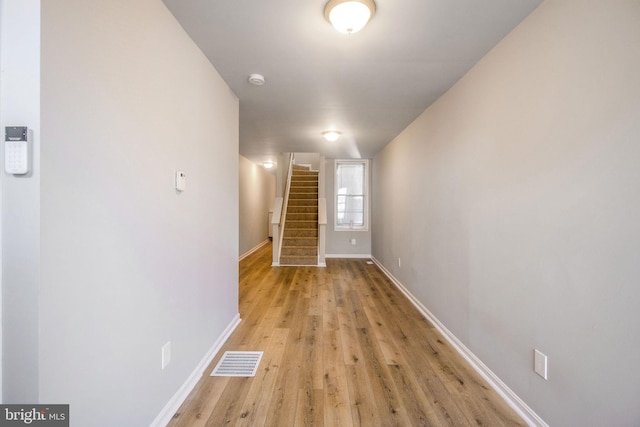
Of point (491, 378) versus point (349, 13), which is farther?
point (491, 378)

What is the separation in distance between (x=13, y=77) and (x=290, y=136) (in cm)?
339

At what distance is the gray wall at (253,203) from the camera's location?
6.14 metres

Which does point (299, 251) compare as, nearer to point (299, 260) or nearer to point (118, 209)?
point (299, 260)

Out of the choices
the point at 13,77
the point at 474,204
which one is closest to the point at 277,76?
the point at 13,77

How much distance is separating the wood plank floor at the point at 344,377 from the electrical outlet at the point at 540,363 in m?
0.33

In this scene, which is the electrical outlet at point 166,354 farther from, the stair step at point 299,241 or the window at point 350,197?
the window at point 350,197

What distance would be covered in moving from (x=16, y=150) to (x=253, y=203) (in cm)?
644

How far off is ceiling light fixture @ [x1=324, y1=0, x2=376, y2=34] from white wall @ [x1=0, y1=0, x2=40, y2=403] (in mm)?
1198

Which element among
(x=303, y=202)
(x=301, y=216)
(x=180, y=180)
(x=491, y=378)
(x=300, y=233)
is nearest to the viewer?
(x=180, y=180)

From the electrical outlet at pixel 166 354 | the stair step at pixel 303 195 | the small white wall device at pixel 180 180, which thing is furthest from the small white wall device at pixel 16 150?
the stair step at pixel 303 195

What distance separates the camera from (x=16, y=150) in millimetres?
772

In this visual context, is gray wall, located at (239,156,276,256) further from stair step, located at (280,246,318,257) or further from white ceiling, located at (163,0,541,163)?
white ceiling, located at (163,0,541,163)

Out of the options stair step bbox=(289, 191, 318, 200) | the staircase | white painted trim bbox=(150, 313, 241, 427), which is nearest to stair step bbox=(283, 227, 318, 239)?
the staircase

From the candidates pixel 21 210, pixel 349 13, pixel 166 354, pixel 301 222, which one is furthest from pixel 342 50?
pixel 301 222
